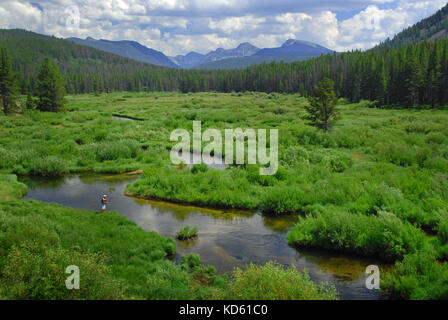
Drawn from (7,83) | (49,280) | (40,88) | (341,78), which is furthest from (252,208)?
(341,78)

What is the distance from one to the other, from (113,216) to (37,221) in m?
3.89

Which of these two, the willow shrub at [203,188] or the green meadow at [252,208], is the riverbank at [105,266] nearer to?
the green meadow at [252,208]

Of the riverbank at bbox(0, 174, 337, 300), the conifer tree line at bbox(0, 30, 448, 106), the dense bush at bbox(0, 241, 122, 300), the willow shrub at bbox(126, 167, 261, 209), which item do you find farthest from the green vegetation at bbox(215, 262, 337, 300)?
the conifer tree line at bbox(0, 30, 448, 106)

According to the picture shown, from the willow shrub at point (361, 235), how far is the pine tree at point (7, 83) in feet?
178

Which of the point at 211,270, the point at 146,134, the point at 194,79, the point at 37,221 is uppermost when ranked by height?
the point at 194,79

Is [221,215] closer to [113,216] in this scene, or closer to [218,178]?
[218,178]

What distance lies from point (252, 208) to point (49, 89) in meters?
54.9

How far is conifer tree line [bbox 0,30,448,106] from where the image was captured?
70188 mm

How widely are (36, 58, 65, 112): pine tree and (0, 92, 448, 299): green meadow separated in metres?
24.3

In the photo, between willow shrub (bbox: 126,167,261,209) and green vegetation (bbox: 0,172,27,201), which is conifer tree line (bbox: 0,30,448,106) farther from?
green vegetation (bbox: 0,172,27,201)

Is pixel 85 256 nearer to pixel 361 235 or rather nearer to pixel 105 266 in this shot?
pixel 105 266

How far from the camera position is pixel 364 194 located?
17.2 m

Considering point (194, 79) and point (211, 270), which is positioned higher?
point (194, 79)
